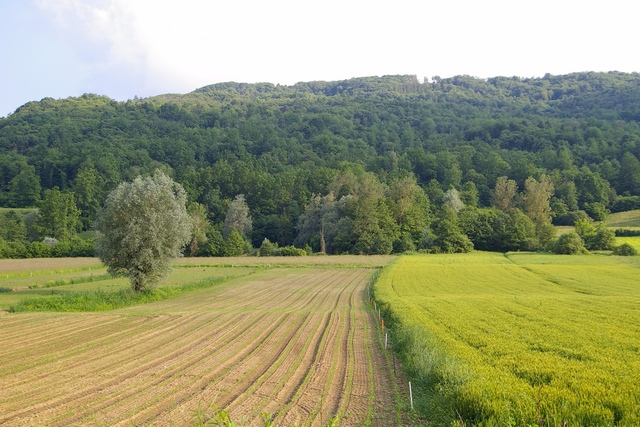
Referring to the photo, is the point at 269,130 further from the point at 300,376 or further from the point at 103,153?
the point at 300,376

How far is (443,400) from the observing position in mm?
10055

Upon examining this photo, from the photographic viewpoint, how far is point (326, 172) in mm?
118375

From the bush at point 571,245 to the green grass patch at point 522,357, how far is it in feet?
144

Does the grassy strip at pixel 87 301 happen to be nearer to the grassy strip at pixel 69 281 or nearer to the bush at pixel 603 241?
Answer: the grassy strip at pixel 69 281

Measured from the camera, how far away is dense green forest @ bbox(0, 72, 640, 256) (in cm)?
9088

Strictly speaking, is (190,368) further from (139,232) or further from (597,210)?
(597,210)

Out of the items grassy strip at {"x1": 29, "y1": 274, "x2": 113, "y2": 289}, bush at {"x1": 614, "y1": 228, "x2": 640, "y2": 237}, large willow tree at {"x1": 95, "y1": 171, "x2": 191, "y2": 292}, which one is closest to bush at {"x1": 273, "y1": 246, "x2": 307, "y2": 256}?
grassy strip at {"x1": 29, "y1": 274, "x2": 113, "y2": 289}

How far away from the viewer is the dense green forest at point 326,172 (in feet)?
298

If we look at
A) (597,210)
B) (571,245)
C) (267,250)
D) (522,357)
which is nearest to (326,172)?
(267,250)

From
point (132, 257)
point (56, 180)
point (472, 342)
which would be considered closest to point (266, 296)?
point (132, 257)

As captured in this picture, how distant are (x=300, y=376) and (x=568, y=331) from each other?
10978 millimetres

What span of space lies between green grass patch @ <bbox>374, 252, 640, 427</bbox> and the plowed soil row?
56.4 inches

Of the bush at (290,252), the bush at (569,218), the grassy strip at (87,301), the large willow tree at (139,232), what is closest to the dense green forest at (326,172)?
the bush at (569,218)

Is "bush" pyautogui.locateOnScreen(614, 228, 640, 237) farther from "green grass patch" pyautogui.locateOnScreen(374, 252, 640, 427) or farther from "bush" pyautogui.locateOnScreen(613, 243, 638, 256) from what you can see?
"green grass patch" pyautogui.locateOnScreen(374, 252, 640, 427)
